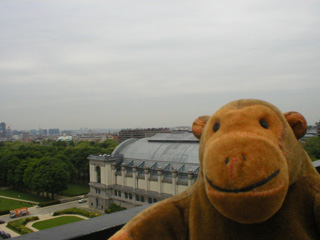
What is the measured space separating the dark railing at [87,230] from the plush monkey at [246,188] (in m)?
0.61

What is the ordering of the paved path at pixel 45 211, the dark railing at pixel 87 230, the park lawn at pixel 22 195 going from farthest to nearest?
the park lawn at pixel 22 195 < the paved path at pixel 45 211 < the dark railing at pixel 87 230

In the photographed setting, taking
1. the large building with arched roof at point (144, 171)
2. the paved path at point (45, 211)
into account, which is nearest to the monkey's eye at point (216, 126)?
the large building with arched roof at point (144, 171)

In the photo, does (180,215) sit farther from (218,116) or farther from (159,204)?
(218,116)

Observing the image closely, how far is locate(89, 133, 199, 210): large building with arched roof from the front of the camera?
34281mm

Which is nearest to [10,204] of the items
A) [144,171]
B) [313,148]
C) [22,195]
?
[22,195]

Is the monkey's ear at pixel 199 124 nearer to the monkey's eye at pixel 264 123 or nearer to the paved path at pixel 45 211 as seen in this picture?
the monkey's eye at pixel 264 123

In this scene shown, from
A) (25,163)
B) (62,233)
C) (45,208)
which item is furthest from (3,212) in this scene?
(62,233)

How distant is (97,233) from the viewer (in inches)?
119

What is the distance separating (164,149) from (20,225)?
63.0 feet

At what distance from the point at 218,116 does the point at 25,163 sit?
190 feet

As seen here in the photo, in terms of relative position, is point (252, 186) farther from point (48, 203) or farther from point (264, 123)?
point (48, 203)

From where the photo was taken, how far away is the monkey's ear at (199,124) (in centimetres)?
290

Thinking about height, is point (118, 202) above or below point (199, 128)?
below

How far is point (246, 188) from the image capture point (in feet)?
6.76
